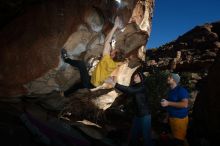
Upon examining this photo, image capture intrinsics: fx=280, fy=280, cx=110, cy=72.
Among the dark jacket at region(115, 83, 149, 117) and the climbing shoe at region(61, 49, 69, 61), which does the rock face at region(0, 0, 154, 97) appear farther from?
the dark jacket at region(115, 83, 149, 117)

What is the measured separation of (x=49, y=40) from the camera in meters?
8.61

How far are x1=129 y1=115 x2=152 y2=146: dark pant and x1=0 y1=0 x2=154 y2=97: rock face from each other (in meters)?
3.00

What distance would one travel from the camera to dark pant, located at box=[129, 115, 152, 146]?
7434mm

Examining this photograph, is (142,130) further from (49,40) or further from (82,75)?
(49,40)

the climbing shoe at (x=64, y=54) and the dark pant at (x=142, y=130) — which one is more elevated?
the climbing shoe at (x=64, y=54)

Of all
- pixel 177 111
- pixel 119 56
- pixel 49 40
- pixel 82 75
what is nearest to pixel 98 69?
pixel 82 75

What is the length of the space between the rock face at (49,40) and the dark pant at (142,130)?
118 inches

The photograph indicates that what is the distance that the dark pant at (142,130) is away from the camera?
7.43 metres

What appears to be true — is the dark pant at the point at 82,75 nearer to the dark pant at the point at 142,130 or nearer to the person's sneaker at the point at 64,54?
the person's sneaker at the point at 64,54

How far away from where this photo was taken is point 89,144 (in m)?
8.08

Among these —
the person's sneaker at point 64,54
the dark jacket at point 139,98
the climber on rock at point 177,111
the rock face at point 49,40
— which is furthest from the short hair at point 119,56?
the climber on rock at point 177,111

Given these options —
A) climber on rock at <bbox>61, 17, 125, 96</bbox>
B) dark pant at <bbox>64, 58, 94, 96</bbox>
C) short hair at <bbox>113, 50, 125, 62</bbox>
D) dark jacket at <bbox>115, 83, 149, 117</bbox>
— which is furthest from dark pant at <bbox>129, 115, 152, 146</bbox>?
short hair at <bbox>113, 50, 125, 62</bbox>

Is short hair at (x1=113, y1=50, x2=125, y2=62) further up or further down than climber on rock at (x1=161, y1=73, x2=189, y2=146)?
further up

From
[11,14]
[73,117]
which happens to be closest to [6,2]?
[11,14]
